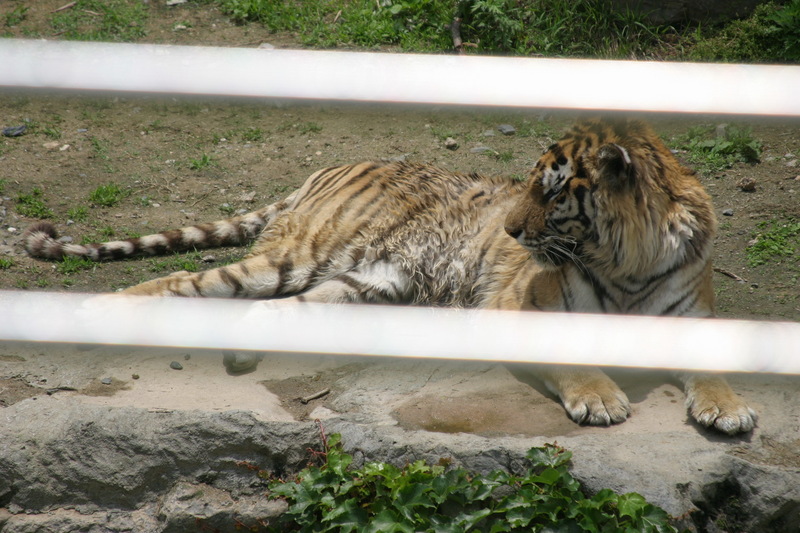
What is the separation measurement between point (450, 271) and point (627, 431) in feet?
4.69

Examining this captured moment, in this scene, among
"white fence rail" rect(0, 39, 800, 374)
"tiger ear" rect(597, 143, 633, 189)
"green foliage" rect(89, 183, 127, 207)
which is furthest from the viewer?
"green foliage" rect(89, 183, 127, 207)

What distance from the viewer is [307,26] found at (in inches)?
260

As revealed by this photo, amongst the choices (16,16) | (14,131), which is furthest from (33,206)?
(16,16)

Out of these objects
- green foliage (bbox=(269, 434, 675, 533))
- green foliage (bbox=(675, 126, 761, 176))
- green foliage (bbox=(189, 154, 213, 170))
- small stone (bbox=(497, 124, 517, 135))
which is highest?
green foliage (bbox=(675, 126, 761, 176))

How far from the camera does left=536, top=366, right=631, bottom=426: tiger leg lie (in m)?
2.82

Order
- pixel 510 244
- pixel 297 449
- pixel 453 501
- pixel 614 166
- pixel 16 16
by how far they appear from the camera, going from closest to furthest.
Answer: pixel 453 501, pixel 297 449, pixel 614 166, pixel 510 244, pixel 16 16

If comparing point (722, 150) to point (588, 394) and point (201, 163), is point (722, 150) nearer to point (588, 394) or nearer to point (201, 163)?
point (588, 394)

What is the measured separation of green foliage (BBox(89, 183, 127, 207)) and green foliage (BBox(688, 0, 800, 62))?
3952mm

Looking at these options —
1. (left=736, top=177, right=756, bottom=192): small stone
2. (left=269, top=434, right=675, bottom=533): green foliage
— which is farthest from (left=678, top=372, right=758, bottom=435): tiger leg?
(left=736, top=177, right=756, bottom=192): small stone

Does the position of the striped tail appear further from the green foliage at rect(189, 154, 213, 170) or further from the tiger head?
the tiger head

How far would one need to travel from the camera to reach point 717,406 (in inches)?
108

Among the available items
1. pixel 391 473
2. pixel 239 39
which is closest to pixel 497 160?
pixel 239 39

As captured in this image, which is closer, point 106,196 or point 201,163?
point 106,196

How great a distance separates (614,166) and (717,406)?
3.01 feet
